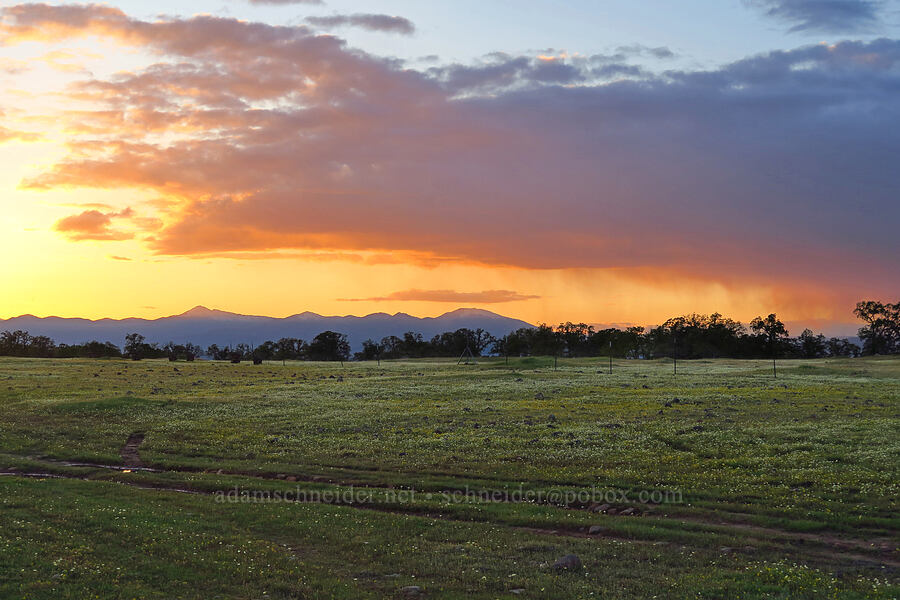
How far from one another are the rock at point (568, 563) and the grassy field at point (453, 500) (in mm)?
297

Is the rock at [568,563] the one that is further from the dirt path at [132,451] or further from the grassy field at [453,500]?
the dirt path at [132,451]

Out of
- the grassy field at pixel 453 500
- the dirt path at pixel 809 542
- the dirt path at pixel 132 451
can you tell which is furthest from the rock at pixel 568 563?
the dirt path at pixel 132 451

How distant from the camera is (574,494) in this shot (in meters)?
27.4

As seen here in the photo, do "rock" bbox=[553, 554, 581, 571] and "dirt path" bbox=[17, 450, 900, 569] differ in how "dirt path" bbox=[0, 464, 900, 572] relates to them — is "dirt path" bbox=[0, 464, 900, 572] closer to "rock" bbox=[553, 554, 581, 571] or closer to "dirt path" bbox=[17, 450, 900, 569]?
"dirt path" bbox=[17, 450, 900, 569]

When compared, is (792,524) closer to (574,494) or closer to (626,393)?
(574,494)

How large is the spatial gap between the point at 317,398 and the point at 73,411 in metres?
21.7

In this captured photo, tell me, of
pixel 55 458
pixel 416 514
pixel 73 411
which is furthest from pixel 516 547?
pixel 73 411

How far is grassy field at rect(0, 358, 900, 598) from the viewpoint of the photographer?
1712 cm

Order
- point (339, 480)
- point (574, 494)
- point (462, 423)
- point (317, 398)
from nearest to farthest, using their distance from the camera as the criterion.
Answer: point (574, 494), point (339, 480), point (462, 423), point (317, 398)

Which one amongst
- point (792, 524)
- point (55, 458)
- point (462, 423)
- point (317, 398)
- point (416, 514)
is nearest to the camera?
point (792, 524)

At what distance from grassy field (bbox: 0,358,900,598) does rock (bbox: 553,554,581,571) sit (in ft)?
0.98

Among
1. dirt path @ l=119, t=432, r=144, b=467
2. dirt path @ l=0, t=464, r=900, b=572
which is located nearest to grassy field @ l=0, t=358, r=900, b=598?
dirt path @ l=0, t=464, r=900, b=572

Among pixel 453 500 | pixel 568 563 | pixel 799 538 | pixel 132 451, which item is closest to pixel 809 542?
pixel 799 538

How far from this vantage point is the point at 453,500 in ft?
87.3
